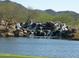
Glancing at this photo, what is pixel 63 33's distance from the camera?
60719mm

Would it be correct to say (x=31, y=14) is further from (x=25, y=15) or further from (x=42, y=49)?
(x=42, y=49)

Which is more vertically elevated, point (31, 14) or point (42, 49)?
point (31, 14)

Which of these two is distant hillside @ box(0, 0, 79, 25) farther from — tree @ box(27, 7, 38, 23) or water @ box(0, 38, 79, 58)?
water @ box(0, 38, 79, 58)

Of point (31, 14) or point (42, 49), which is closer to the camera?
point (42, 49)

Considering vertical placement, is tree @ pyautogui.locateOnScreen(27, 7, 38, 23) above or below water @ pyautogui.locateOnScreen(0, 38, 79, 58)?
above

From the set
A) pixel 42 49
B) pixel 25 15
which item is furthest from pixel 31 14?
pixel 42 49

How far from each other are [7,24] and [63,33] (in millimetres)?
11115

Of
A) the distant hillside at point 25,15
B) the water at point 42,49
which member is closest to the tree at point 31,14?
the distant hillside at point 25,15

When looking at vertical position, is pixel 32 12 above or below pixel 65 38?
above

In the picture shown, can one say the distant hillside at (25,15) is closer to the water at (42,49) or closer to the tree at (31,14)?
the tree at (31,14)

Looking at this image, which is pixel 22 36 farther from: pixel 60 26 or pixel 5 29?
pixel 60 26

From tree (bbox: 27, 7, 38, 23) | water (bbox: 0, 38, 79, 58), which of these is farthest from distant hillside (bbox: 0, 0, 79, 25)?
water (bbox: 0, 38, 79, 58)

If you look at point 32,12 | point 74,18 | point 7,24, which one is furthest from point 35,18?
point 7,24

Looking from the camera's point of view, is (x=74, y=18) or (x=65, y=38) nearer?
(x=65, y=38)
